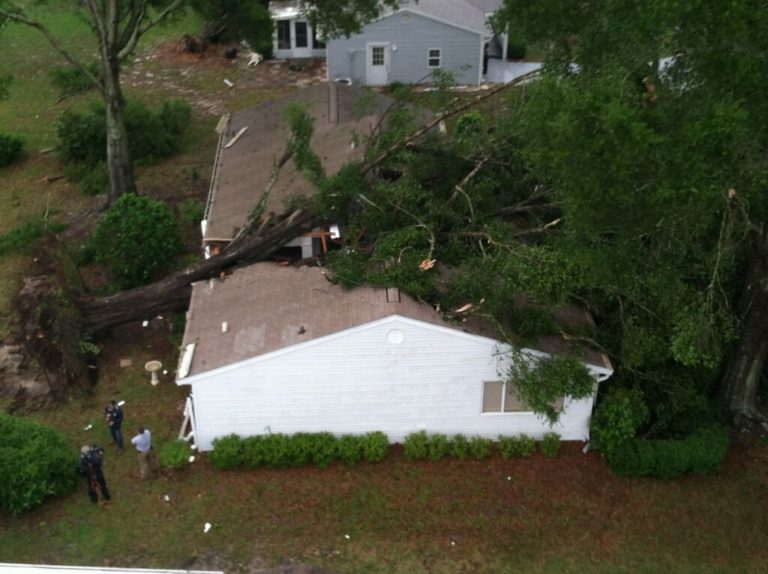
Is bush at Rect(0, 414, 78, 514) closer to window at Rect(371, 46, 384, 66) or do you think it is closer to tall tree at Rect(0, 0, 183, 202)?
tall tree at Rect(0, 0, 183, 202)

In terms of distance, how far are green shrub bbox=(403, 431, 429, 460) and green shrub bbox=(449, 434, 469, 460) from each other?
53cm

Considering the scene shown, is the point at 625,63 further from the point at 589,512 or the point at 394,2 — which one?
the point at 394,2

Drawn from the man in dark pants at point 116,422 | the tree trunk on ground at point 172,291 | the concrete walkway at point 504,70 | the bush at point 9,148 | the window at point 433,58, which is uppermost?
the window at point 433,58

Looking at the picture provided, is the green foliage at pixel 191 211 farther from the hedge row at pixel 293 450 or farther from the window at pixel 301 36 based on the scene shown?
the window at pixel 301 36

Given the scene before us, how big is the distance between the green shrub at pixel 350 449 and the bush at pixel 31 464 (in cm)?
497

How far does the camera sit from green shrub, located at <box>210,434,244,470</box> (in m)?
16.0

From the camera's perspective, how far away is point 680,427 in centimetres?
1639

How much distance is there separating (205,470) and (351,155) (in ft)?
31.7

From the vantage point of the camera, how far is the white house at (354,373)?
51.2 ft

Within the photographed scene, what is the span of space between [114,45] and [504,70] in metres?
17.5

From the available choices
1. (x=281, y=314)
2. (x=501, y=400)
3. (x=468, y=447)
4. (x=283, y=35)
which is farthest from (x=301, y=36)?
(x=468, y=447)

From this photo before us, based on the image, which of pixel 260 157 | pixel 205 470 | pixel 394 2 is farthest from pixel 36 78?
pixel 205 470

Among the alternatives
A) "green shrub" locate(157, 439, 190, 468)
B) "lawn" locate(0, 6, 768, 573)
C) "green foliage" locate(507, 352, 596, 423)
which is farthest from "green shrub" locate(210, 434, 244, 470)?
"green foliage" locate(507, 352, 596, 423)

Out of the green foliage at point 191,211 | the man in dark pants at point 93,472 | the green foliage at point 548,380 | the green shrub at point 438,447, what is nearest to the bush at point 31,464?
the man in dark pants at point 93,472
